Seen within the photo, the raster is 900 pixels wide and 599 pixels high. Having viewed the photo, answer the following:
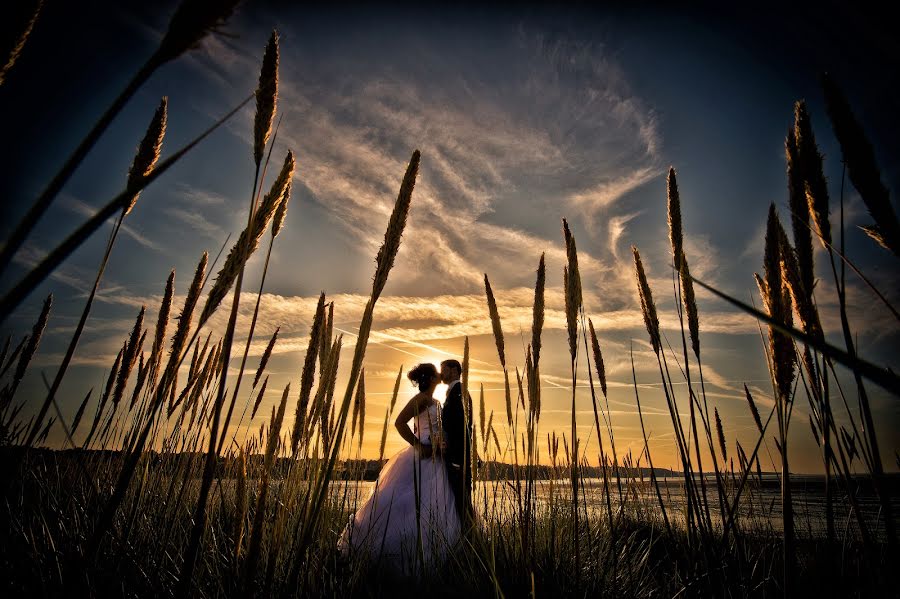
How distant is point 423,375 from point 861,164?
5544mm

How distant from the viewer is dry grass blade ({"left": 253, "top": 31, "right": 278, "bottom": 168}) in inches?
39.9

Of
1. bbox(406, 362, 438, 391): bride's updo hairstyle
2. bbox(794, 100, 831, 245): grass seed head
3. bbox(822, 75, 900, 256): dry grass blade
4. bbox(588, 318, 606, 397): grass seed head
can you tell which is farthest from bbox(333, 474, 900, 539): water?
bbox(406, 362, 438, 391): bride's updo hairstyle

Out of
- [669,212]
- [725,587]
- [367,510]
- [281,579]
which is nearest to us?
[725,587]

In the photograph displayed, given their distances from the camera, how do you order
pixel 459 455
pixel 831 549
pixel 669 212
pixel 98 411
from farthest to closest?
1. pixel 459 455
2. pixel 98 411
3. pixel 669 212
4. pixel 831 549

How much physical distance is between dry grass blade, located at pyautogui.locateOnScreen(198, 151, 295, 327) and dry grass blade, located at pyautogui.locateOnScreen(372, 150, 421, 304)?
0.33 metres

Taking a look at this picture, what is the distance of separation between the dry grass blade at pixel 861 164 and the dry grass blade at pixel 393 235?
98 centimetres

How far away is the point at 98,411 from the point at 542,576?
3448 millimetres

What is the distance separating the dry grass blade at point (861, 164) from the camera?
713 millimetres

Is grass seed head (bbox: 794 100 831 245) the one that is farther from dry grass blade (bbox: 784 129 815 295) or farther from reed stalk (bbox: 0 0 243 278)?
reed stalk (bbox: 0 0 243 278)

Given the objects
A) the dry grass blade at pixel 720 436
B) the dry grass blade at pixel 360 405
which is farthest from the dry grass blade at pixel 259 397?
the dry grass blade at pixel 720 436

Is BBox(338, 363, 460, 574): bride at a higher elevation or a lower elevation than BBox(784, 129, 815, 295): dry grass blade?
lower

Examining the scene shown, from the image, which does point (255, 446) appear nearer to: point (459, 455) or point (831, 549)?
point (459, 455)

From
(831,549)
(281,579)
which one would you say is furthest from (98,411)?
(831,549)

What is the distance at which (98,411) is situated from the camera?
2.93m
